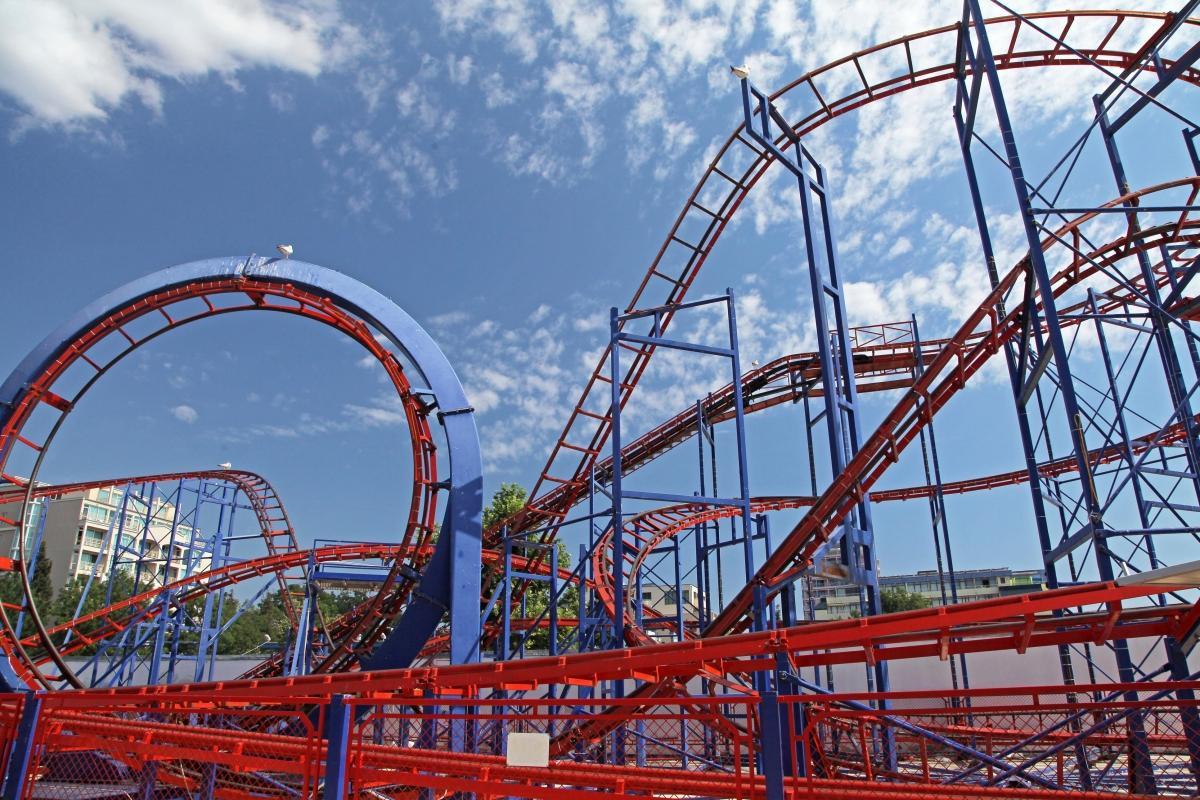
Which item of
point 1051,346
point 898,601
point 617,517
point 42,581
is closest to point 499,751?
point 617,517

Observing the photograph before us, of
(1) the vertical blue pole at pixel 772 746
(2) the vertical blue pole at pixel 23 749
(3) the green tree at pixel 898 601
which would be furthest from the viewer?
(3) the green tree at pixel 898 601

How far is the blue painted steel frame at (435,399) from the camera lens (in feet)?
29.1

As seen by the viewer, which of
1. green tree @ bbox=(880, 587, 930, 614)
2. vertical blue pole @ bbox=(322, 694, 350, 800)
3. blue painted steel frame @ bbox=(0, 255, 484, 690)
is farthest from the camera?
green tree @ bbox=(880, 587, 930, 614)

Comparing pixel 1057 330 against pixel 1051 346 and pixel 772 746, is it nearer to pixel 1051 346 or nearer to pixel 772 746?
pixel 1051 346

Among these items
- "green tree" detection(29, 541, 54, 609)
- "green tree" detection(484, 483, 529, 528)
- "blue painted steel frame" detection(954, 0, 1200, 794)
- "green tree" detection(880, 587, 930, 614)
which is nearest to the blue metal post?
"blue painted steel frame" detection(954, 0, 1200, 794)

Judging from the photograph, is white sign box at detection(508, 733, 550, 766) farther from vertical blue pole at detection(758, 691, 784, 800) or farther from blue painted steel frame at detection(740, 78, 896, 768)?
blue painted steel frame at detection(740, 78, 896, 768)

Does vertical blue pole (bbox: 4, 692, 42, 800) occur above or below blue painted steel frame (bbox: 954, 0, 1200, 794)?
below

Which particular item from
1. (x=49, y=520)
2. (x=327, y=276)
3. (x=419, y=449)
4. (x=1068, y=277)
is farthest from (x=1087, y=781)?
(x=49, y=520)

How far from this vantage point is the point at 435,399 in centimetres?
971

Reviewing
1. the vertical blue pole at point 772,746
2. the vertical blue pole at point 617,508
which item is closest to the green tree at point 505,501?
the vertical blue pole at point 617,508

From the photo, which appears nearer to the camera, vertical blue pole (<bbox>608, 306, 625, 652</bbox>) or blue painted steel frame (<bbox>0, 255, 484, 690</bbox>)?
blue painted steel frame (<bbox>0, 255, 484, 690</bbox>)

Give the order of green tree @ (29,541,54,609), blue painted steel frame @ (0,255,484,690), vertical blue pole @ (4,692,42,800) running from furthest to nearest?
1. green tree @ (29,541,54,609)
2. blue painted steel frame @ (0,255,484,690)
3. vertical blue pole @ (4,692,42,800)

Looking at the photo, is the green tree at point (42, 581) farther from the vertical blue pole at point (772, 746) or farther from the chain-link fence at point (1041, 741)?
the vertical blue pole at point (772, 746)

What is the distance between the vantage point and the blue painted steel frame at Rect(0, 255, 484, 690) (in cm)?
887
